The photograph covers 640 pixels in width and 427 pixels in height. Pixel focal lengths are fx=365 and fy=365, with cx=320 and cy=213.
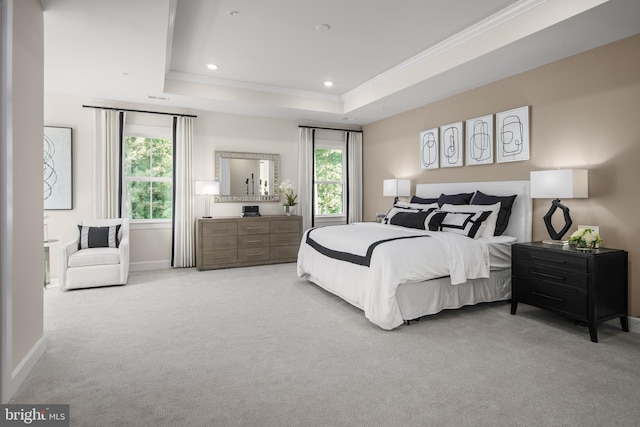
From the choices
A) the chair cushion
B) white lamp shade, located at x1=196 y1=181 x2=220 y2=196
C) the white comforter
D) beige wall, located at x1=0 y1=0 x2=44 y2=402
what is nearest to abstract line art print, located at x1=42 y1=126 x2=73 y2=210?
the chair cushion

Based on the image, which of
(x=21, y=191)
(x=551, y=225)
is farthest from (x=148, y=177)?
(x=551, y=225)

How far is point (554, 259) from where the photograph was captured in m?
3.19

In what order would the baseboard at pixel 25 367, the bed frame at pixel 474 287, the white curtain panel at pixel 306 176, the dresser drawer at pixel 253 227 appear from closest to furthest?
the baseboard at pixel 25 367
the bed frame at pixel 474 287
the dresser drawer at pixel 253 227
the white curtain panel at pixel 306 176

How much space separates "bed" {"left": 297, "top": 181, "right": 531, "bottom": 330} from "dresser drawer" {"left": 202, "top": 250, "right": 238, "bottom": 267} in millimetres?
1838

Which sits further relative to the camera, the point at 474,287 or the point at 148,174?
the point at 148,174

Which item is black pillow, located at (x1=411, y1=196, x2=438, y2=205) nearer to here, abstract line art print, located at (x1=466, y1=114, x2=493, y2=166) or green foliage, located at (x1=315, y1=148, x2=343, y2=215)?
abstract line art print, located at (x1=466, y1=114, x2=493, y2=166)

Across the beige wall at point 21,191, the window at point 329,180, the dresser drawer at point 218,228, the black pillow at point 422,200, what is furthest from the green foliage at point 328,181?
the beige wall at point 21,191

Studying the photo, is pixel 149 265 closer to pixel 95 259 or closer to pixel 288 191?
pixel 95 259

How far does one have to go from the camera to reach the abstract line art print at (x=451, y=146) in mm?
5020

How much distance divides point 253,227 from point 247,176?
3.32 feet

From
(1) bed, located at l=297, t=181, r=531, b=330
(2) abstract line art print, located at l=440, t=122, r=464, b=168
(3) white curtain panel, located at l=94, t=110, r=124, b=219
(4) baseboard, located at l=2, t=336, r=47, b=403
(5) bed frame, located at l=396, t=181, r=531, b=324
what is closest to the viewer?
(4) baseboard, located at l=2, t=336, r=47, b=403

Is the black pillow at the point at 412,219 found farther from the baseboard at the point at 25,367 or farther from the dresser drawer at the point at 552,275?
the baseboard at the point at 25,367

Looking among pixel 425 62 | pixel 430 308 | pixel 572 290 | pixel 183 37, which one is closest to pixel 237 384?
pixel 430 308

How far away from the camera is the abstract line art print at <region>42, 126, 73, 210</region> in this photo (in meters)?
5.11
